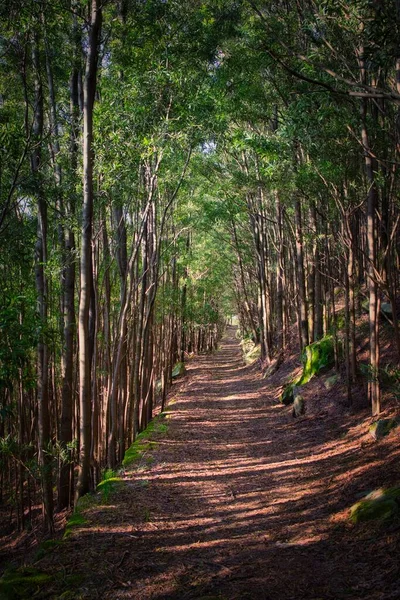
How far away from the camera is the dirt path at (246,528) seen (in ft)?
13.2

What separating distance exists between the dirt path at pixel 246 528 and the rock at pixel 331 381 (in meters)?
1.04

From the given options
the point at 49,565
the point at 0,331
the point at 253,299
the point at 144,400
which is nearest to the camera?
the point at 49,565

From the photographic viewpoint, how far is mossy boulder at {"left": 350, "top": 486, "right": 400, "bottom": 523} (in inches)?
187

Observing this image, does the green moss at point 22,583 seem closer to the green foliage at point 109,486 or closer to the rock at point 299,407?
the green foliage at point 109,486

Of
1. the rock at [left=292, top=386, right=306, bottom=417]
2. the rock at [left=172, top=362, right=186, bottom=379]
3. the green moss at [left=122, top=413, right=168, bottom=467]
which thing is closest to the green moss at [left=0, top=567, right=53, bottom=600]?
the green moss at [left=122, top=413, right=168, bottom=467]

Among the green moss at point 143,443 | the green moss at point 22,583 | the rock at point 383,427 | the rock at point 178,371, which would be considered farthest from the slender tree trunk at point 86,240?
the rock at point 178,371

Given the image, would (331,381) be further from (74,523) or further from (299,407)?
(74,523)

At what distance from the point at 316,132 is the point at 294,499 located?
232 inches

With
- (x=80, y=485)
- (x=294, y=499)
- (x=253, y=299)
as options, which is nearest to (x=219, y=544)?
(x=294, y=499)

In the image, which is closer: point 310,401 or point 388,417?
point 388,417

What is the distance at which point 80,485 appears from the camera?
23.5 feet

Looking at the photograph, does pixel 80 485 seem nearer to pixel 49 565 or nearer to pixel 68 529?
pixel 68 529

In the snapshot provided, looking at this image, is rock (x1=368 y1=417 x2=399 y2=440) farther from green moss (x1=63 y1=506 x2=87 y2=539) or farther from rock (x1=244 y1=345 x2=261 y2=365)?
rock (x1=244 y1=345 x2=261 y2=365)

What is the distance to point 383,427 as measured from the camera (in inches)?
285
